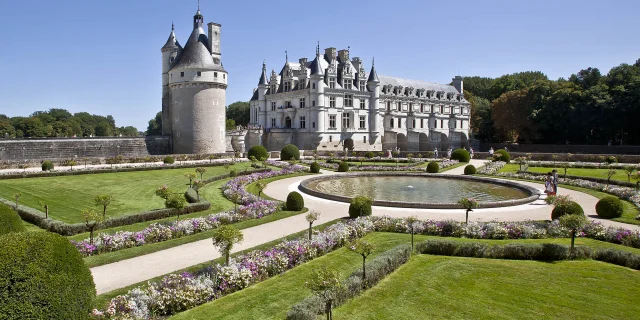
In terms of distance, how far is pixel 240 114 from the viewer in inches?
3829

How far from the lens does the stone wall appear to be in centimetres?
3506

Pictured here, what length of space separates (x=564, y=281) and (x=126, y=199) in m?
18.4

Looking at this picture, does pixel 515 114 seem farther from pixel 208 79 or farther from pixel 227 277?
pixel 227 277

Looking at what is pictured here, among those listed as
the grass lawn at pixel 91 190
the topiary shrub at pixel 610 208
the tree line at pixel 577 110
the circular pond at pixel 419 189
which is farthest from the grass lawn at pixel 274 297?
the tree line at pixel 577 110

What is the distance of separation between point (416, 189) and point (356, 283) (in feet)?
54.9

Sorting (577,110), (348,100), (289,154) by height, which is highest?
(348,100)

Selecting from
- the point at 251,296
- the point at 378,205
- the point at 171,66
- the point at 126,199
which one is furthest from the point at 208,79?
the point at 251,296

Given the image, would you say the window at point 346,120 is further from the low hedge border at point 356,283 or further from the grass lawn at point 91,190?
the low hedge border at point 356,283

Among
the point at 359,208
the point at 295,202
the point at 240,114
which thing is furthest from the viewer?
the point at 240,114

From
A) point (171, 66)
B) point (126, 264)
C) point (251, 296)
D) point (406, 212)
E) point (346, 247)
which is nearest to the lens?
point (251, 296)

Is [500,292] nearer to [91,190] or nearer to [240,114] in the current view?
[91,190]

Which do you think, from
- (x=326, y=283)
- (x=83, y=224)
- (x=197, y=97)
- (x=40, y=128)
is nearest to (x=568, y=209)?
(x=326, y=283)

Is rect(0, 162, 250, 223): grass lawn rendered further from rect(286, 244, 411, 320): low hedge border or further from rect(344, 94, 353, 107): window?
rect(344, 94, 353, 107): window

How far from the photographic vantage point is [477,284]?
9.30m
